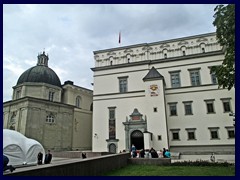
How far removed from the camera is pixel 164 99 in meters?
26.1

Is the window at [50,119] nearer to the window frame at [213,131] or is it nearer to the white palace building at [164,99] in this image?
the white palace building at [164,99]

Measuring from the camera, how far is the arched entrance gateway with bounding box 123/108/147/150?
85.7 ft

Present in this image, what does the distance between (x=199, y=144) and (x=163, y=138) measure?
14.8ft

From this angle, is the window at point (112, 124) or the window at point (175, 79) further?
the window at point (112, 124)

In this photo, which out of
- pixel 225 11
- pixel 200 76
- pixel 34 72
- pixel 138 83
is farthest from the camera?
pixel 34 72

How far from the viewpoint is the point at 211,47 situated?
89.7ft

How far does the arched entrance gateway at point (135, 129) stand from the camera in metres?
26.1

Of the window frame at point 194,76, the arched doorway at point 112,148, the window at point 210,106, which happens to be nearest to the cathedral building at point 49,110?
the arched doorway at point 112,148

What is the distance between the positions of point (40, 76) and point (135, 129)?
20790mm

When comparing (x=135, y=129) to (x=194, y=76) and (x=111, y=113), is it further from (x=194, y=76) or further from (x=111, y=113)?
(x=194, y=76)

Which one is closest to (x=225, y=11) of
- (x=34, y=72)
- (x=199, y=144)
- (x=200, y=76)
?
(x=200, y=76)

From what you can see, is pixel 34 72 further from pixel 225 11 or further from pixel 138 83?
pixel 225 11

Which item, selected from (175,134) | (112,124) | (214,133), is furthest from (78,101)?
(214,133)

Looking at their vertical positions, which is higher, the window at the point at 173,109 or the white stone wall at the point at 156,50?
the white stone wall at the point at 156,50
